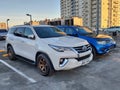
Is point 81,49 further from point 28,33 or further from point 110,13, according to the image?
point 110,13

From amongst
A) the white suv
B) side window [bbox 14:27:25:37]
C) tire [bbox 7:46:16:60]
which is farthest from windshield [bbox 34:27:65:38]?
tire [bbox 7:46:16:60]

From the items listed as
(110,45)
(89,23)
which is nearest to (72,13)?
(89,23)

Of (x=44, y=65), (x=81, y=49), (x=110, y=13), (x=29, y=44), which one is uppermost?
(x=110, y=13)

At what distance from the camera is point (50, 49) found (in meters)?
4.87

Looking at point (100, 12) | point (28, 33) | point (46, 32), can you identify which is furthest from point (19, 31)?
point (100, 12)

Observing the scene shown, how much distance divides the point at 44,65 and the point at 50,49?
0.67m

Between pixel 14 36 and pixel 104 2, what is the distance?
91405mm

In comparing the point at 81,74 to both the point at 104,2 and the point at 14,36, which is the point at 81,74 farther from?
the point at 104,2

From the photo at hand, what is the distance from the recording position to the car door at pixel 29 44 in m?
5.55

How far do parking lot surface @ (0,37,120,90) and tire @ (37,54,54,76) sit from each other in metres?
0.16

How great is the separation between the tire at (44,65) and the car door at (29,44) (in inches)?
14.0

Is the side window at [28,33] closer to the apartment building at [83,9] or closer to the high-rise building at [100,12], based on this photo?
the apartment building at [83,9]

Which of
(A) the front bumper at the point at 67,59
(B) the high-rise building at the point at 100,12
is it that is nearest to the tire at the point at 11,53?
(A) the front bumper at the point at 67,59

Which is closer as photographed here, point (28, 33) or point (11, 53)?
point (28, 33)
